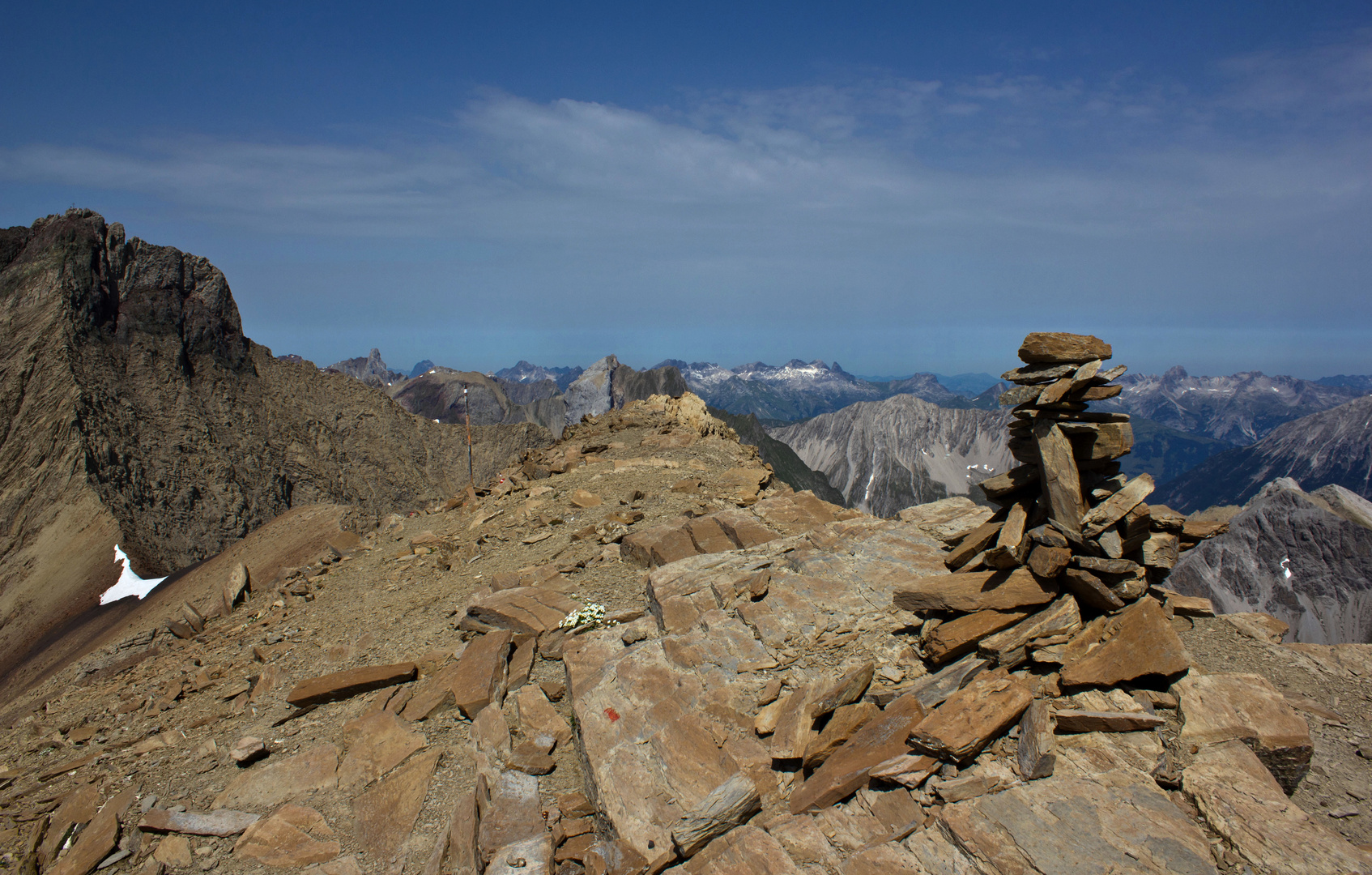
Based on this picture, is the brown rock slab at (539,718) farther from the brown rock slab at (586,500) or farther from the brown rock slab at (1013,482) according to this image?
the brown rock slab at (586,500)

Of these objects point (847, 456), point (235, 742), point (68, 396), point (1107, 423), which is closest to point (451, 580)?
point (235, 742)

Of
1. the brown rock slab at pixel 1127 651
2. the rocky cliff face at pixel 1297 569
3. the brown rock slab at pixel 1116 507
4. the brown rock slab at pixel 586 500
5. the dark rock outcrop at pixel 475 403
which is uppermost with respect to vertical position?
the brown rock slab at pixel 1116 507

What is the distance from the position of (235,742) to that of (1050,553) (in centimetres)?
1055

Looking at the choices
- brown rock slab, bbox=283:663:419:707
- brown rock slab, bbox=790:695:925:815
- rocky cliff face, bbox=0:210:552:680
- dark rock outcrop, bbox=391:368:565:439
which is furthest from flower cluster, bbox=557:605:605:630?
dark rock outcrop, bbox=391:368:565:439

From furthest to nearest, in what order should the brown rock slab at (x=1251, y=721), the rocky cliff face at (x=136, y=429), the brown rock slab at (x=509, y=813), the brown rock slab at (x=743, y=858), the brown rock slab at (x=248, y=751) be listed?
the rocky cliff face at (x=136, y=429) < the brown rock slab at (x=248, y=751) < the brown rock slab at (x=509, y=813) < the brown rock slab at (x=1251, y=721) < the brown rock slab at (x=743, y=858)

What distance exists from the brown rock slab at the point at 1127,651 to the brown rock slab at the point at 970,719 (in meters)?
0.67

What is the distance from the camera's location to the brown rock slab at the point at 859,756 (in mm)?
5613

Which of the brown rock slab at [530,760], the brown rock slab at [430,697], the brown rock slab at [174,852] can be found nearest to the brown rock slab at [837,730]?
the brown rock slab at [530,760]

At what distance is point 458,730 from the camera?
25.8 feet

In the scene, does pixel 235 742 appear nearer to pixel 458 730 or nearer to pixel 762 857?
pixel 458 730

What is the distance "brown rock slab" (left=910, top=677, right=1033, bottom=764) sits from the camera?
5523mm

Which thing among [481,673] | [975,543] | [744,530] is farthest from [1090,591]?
[481,673]

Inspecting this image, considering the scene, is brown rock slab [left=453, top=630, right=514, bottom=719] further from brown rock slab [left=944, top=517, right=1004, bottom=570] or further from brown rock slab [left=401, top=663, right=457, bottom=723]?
brown rock slab [left=944, top=517, right=1004, bottom=570]

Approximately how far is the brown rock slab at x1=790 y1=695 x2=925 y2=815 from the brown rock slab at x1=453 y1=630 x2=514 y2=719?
428 centimetres
